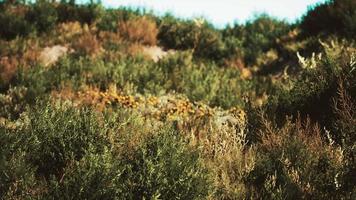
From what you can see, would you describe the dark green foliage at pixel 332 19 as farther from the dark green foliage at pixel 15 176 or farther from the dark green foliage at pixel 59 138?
the dark green foliage at pixel 15 176

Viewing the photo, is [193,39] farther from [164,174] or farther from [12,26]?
[164,174]

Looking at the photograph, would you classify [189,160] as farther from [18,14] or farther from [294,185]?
[18,14]

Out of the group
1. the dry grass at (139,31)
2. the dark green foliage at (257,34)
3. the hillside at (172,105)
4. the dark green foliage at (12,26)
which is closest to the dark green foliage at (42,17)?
the hillside at (172,105)

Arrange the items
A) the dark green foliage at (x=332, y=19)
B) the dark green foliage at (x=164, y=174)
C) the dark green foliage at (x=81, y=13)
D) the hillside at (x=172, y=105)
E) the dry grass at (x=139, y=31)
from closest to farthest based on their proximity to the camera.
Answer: the dark green foliage at (x=164, y=174) < the hillside at (x=172, y=105) < the dark green foliage at (x=332, y=19) < the dry grass at (x=139, y=31) < the dark green foliage at (x=81, y=13)

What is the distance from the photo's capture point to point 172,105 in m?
10.2

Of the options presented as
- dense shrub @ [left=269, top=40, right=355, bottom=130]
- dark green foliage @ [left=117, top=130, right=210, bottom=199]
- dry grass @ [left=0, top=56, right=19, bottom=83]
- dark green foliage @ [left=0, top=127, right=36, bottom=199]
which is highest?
dense shrub @ [left=269, top=40, right=355, bottom=130]

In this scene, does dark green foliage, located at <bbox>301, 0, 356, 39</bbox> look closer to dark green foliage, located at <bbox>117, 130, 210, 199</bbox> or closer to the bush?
the bush

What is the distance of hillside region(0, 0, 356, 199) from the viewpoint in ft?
15.6

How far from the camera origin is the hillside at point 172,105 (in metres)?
4.76

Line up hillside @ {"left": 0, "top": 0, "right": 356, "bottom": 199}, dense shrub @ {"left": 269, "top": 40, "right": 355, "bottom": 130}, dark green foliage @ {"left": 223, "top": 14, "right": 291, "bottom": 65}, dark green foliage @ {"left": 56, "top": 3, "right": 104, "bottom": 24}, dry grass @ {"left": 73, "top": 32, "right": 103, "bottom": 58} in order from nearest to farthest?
hillside @ {"left": 0, "top": 0, "right": 356, "bottom": 199}, dense shrub @ {"left": 269, "top": 40, "right": 355, "bottom": 130}, dry grass @ {"left": 73, "top": 32, "right": 103, "bottom": 58}, dark green foliage @ {"left": 223, "top": 14, "right": 291, "bottom": 65}, dark green foliage @ {"left": 56, "top": 3, "right": 104, "bottom": 24}

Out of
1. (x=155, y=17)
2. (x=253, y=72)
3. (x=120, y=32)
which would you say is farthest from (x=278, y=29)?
(x=120, y=32)

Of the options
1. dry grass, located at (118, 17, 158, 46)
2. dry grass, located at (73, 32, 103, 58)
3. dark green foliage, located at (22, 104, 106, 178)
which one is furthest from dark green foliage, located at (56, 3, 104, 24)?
dark green foliage, located at (22, 104, 106, 178)

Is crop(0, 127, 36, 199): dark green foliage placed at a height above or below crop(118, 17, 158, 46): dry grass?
below

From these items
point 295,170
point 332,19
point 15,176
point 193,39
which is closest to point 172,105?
point 193,39
